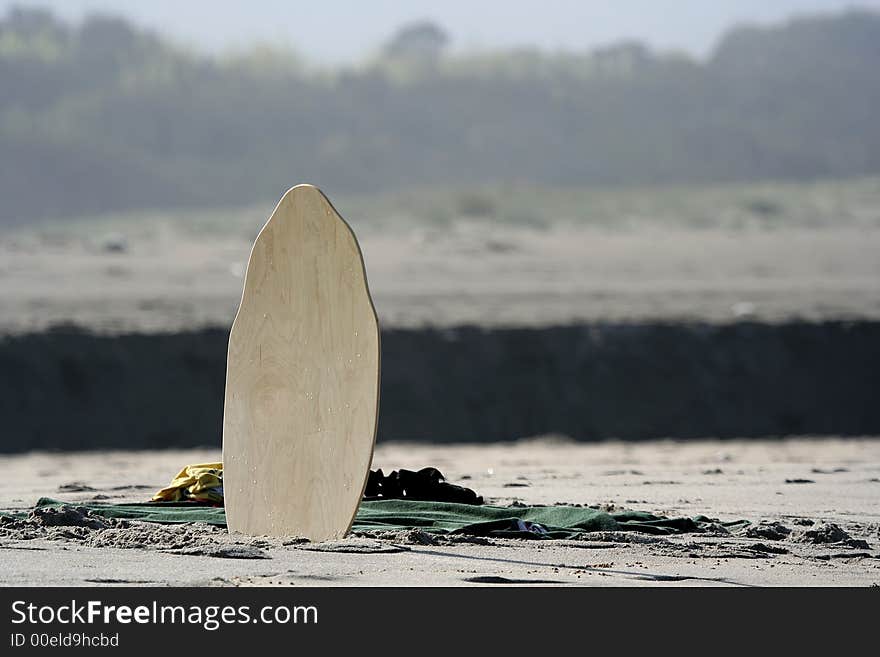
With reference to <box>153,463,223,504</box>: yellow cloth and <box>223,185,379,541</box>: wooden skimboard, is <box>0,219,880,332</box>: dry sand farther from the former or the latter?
<box>223,185,379,541</box>: wooden skimboard

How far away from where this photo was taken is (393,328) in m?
18.2

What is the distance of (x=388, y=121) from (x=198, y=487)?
4603cm

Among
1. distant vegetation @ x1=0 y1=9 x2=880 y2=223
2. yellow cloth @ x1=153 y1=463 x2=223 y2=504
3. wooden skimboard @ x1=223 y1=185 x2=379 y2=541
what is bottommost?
yellow cloth @ x1=153 y1=463 x2=223 y2=504

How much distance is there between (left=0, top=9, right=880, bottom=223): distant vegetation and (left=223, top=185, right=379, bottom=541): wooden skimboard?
3857cm

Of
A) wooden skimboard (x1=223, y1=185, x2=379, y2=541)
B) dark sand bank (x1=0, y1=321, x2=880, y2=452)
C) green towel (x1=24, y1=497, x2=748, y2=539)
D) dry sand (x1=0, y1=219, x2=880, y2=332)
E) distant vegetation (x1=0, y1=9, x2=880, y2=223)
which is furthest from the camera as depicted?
distant vegetation (x1=0, y1=9, x2=880, y2=223)

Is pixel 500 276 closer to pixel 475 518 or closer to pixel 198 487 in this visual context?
pixel 198 487

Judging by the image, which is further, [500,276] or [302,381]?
[500,276]

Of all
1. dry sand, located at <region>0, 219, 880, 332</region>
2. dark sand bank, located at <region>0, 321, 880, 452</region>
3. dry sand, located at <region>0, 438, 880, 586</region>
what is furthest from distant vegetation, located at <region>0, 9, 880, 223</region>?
dry sand, located at <region>0, 438, 880, 586</region>

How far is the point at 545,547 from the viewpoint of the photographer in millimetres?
6582

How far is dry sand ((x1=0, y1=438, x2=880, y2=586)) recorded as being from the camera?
5.69 metres

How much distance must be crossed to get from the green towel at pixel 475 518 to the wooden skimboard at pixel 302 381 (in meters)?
0.39

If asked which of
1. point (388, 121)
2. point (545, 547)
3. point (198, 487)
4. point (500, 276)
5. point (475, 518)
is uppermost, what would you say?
point (388, 121)

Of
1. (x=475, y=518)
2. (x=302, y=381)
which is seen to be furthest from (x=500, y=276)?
(x=302, y=381)

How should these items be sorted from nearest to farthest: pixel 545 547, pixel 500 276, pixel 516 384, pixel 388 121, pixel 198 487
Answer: pixel 545 547
pixel 198 487
pixel 516 384
pixel 500 276
pixel 388 121
